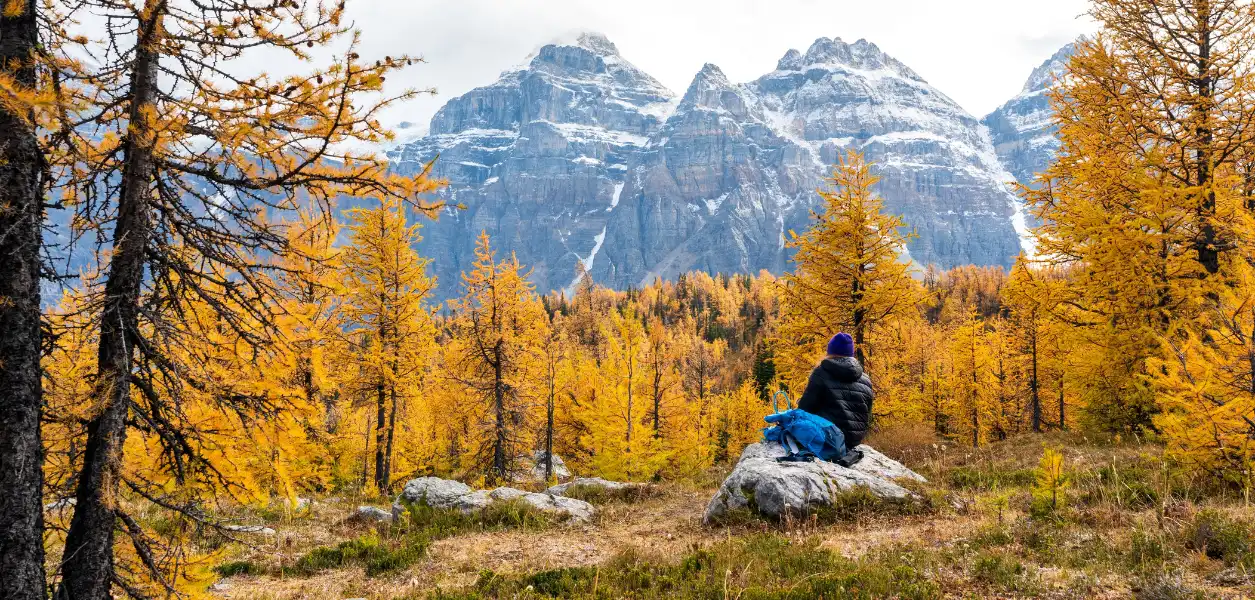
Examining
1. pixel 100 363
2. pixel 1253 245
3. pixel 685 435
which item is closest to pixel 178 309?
pixel 100 363

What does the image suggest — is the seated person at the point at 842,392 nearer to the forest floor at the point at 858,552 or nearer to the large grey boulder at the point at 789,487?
the large grey boulder at the point at 789,487

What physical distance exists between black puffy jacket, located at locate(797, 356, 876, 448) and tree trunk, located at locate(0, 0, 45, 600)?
8843 mm

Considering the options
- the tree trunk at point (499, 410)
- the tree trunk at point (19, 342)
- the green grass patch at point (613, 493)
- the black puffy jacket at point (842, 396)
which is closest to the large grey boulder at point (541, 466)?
the tree trunk at point (499, 410)

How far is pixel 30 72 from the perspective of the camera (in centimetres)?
350

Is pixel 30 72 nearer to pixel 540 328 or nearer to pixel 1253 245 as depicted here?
pixel 1253 245

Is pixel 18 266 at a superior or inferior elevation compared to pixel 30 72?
inferior

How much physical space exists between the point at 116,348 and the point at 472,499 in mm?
8279

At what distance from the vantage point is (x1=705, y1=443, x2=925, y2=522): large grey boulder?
8.01 metres

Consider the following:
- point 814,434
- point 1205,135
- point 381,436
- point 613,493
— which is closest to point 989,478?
point 814,434

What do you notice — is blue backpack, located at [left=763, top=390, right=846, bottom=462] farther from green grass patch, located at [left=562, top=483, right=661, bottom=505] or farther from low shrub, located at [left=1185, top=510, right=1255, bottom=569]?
green grass patch, located at [left=562, top=483, right=661, bottom=505]

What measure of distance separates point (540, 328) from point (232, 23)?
17.7 metres

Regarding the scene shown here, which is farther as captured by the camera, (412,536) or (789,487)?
(412,536)

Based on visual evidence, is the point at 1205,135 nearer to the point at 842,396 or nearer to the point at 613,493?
the point at 842,396

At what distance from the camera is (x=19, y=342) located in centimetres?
335
